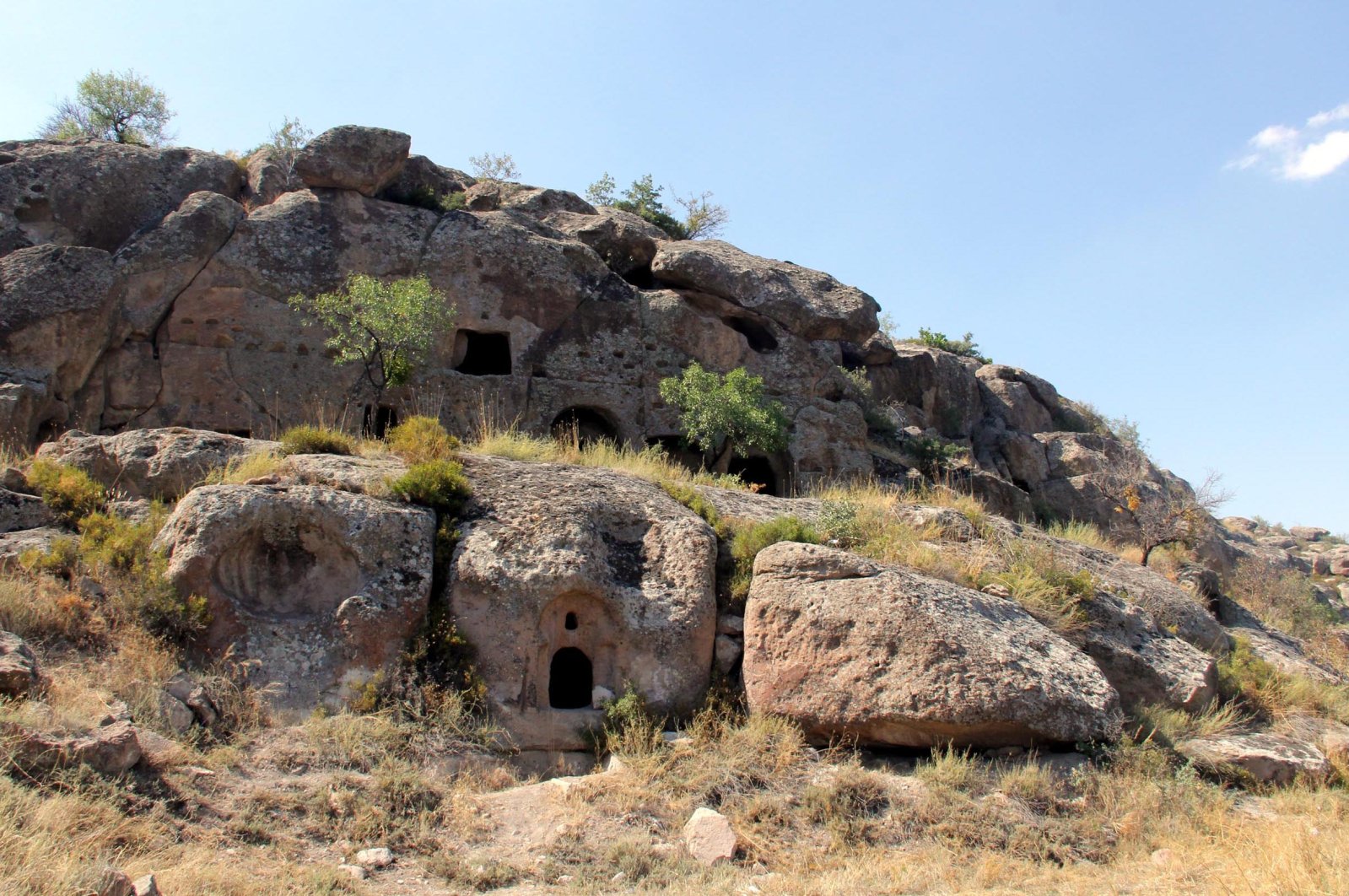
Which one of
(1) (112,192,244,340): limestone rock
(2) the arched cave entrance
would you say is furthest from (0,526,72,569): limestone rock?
(2) the arched cave entrance

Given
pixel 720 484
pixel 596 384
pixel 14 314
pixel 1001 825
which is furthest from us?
pixel 596 384

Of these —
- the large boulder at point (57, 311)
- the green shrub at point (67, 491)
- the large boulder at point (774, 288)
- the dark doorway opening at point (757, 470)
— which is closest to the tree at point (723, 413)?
the dark doorway opening at point (757, 470)

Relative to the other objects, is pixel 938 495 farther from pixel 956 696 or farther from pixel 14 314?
pixel 14 314

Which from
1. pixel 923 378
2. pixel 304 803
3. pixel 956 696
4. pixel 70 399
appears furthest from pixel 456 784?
pixel 923 378

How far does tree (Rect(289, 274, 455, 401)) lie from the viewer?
15.1 meters

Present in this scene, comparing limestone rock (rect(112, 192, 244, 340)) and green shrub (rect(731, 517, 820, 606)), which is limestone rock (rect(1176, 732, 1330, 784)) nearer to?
green shrub (rect(731, 517, 820, 606))

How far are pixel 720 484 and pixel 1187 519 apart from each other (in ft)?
28.0

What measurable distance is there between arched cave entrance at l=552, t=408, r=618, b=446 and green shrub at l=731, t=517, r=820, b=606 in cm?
790

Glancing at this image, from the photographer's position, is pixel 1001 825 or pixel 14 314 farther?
pixel 14 314

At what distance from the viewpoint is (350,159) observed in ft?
60.1

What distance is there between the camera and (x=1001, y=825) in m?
7.54

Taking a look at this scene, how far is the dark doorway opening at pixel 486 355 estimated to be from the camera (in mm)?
18891

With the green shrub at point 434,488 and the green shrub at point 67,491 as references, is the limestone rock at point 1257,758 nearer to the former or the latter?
the green shrub at point 434,488

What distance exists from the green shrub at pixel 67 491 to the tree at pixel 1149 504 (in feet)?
45.7
